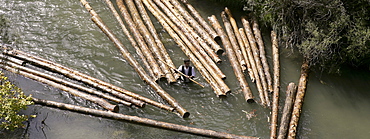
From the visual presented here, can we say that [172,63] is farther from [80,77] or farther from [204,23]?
[80,77]

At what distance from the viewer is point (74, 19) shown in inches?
674

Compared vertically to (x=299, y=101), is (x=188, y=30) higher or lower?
higher

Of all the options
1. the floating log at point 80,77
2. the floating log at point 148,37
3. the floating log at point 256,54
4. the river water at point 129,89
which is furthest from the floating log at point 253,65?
the floating log at point 80,77

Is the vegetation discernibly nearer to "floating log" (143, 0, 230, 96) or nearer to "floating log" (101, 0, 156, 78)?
"floating log" (143, 0, 230, 96)

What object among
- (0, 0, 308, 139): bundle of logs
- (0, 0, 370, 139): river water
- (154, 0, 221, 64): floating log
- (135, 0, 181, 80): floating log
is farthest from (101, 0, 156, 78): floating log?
(154, 0, 221, 64): floating log

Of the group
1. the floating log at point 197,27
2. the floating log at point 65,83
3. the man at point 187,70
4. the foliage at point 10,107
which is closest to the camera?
the foliage at point 10,107

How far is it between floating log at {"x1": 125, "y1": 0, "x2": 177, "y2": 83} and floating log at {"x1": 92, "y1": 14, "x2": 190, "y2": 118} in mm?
593

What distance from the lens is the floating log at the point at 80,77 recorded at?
534 inches

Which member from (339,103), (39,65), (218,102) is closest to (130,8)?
(39,65)


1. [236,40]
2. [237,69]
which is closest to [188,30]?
[236,40]

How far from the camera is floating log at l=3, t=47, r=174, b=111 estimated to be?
44.5ft

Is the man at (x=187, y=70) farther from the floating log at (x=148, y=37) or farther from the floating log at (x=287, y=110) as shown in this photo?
the floating log at (x=287, y=110)

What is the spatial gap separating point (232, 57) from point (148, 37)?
323cm

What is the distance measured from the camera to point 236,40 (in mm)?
16719
